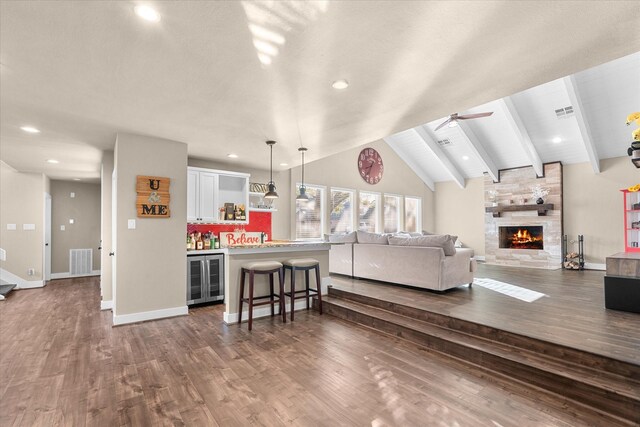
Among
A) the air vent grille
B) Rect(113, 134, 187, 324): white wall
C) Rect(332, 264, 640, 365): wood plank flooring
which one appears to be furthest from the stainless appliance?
the air vent grille

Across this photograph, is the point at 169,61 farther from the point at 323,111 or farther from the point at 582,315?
the point at 582,315

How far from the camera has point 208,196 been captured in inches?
222

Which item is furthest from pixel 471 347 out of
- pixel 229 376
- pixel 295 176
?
pixel 295 176

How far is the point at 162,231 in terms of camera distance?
4.55 metres

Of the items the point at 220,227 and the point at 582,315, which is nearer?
the point at 582,315

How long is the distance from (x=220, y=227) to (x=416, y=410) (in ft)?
16.3

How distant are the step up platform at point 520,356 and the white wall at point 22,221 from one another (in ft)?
23.3

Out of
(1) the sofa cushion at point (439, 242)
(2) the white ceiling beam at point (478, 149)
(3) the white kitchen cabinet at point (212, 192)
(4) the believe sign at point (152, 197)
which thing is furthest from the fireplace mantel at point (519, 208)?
(4) the believe sign at point (152, 197)

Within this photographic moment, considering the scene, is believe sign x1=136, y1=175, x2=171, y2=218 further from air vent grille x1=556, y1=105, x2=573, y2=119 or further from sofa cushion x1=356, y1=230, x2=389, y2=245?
air vent grille x1=556, y1=105, x2=573, y2=119

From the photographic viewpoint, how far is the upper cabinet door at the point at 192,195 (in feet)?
17.7

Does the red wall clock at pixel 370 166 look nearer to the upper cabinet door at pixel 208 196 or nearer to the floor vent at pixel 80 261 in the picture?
the upper cabinet door at pixel 208 196

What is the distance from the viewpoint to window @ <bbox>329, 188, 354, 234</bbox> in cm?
846

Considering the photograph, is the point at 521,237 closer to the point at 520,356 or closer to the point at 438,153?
the point at 438,153

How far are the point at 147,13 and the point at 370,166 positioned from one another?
25.6ft
